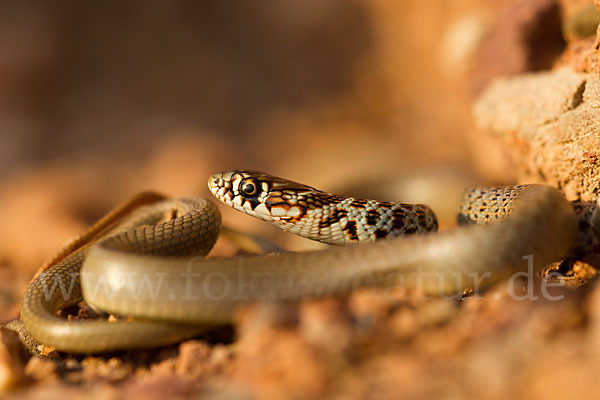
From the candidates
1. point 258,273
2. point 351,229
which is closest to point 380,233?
point 351,229

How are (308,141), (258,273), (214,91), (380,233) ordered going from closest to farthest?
1. (258,273)
2. (380,233)
3. (308,141)
4. (214,91)

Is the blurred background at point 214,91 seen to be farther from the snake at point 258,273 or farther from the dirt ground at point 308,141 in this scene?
the snake at point 258,273

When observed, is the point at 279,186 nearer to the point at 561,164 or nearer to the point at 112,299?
the point at 112,299

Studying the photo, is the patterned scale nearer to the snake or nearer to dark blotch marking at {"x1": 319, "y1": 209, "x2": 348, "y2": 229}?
dark blotch marking at {"x1": 319, "y1": 209, "x2": 348, "y2": 229}

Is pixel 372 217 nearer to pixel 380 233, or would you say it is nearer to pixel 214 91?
pixel 380 233

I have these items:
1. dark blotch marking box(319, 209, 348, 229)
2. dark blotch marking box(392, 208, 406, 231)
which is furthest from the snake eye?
dark blotch marking box(392, 208, 406, 231)

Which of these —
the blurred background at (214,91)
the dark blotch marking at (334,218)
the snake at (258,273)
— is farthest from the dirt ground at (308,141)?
the dark blotch marking at (334,218)
